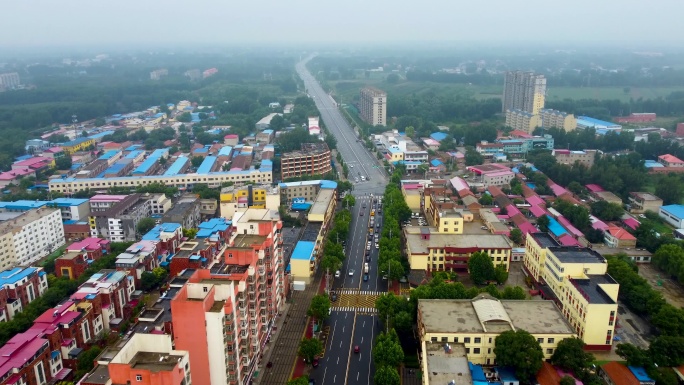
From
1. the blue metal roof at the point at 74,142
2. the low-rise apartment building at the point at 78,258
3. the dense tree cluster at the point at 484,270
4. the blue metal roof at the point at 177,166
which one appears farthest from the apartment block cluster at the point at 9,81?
the dense tree cluster at the point at 484,270

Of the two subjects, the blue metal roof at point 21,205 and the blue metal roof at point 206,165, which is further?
the blue metal roof at point 206,165

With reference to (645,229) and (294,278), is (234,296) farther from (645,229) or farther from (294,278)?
(645,229)

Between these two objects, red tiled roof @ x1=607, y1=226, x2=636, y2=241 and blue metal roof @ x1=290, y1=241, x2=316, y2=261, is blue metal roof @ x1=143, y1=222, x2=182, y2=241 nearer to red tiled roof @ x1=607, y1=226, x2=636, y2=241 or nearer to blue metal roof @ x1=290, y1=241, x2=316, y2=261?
blue metal roof @ x1=290, y1=241, x2=316, y2=261

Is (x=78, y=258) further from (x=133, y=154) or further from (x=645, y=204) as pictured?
(x=645, y=204)

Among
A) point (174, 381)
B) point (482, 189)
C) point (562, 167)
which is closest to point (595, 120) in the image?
point (562, 167)

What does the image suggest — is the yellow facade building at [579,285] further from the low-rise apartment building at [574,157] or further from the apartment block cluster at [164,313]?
the low-rise apartment building at [574,157]

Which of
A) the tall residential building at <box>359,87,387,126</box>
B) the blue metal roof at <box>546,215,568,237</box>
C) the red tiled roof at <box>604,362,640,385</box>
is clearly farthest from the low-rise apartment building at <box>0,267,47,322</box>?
the tall residential building at <box>359,87,387,126</box>
